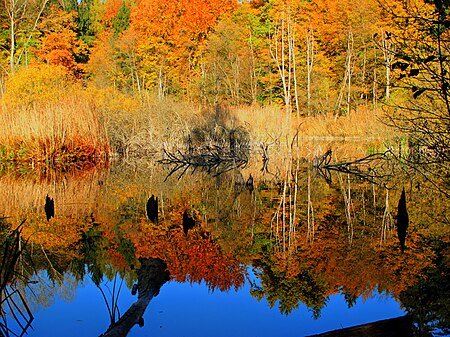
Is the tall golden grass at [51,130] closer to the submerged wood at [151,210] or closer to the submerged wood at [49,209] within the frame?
the submerged wood at [49,209]

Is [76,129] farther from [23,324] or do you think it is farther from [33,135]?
[23,324]

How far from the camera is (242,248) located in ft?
16.9

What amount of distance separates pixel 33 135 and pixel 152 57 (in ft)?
64.0

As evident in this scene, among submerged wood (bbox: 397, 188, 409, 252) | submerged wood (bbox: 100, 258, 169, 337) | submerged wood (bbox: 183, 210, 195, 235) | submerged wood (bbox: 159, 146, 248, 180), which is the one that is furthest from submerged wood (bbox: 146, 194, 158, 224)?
submerged wood (bbox: 159, 146, 248, 180)

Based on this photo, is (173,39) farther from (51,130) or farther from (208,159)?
(51,130)

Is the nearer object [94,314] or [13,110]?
[94,314]

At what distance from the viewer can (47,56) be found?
3197cm

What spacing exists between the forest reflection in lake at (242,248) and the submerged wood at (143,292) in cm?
2

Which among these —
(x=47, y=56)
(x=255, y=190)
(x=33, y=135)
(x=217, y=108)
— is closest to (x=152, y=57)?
(x=47, y=56)

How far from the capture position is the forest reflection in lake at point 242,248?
12.0ft

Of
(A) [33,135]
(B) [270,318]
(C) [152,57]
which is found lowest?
(B) [270,318]

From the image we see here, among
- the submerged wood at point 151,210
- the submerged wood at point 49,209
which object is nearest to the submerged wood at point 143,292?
the submerged wood at point 151,210

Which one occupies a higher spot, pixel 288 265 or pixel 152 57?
pixel 152 57

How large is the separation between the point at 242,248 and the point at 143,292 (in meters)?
1.74
